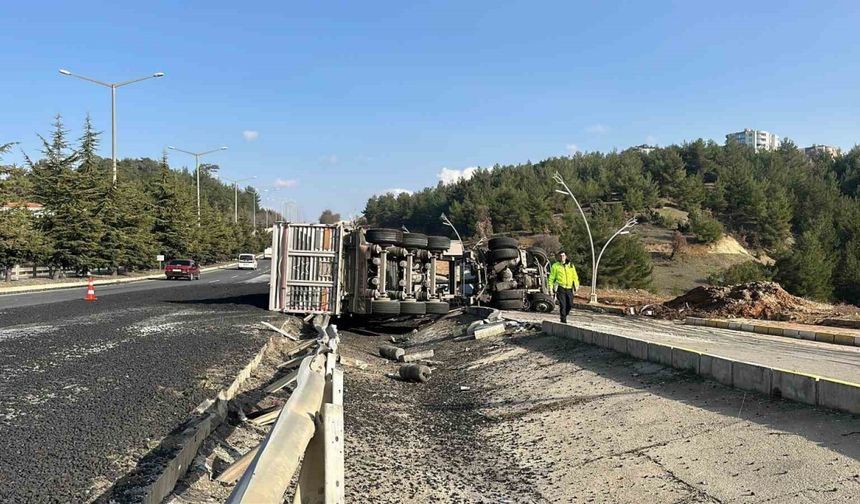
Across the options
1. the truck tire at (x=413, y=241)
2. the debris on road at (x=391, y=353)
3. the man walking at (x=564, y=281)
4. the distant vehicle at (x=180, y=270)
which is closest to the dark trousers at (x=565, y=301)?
the man walking at (x=564, y=281)

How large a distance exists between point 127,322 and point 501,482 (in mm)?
11315

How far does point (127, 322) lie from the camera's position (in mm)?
15219

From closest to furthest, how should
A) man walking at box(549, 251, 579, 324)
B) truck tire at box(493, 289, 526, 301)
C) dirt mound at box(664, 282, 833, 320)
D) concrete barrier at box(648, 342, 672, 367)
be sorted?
concrete barrier at box(648, 342, 672, 367), man walking at box(549, 251, 579, 324), truck tire at box(493, 289, 526, 301), dirt mound at box(664, 282, 833, 320)

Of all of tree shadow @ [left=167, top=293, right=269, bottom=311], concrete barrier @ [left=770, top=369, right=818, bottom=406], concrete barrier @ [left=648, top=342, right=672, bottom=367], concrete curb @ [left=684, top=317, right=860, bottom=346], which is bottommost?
concrete curb @ [left=684, top=317, right=860, bottom=346]

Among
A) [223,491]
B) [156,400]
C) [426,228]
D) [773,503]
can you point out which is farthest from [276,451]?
[426,228]

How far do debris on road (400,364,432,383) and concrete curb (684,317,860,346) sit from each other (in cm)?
1057

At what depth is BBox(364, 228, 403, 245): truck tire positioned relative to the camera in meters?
17.4

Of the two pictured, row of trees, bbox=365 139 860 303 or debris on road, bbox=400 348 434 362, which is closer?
debris on road, bbox=400 348 434 362

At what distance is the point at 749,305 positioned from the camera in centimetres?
2430

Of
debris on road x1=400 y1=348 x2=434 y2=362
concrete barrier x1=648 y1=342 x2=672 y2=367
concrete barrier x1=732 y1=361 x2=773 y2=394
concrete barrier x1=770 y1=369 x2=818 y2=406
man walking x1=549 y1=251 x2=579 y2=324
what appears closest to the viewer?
concrete barrier x1=770 y1=369 x2=818 y2=406

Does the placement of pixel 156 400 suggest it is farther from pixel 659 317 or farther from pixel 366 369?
pixel 659 317

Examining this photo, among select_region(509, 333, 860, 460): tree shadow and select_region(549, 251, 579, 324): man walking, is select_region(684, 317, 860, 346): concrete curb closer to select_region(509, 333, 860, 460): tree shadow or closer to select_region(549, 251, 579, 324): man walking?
select_region(549, 251, 579, 324): man walking

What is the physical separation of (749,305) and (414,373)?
16.7 meters

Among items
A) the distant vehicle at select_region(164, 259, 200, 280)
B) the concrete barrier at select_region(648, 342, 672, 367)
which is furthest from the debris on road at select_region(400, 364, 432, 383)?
the distant vehicle at select_region(164, 259, 200, 280)
